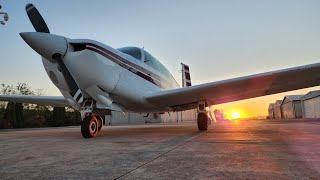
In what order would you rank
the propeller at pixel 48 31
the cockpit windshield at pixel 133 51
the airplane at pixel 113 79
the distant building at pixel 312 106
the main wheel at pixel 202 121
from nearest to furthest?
the airplane at pixel 113 79
the propeller at pixel 48 31
the cockpit windshield at pixel 133 51
the main wheel at pixel 202 121
the distant building at pixel 312 106

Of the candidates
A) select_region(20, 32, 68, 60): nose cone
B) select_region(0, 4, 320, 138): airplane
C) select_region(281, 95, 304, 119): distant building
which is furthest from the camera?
select_region(281, 95, 304, 119): distant building

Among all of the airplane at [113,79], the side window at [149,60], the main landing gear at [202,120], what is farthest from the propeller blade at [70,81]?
the main landing gear at [202,120]

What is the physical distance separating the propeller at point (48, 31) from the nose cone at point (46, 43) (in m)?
0.32

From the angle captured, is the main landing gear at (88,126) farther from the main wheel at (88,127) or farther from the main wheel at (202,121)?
the main wheel at (202,121)

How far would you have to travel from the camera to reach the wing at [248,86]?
6543 millimetres

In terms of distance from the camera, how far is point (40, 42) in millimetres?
5762

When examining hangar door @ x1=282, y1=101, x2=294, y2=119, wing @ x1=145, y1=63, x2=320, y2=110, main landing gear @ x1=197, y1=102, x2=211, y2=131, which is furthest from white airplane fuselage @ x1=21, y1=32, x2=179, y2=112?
hangar door @ x1=282, y1=101, x2=294, y2=119

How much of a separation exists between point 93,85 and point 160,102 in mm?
2408

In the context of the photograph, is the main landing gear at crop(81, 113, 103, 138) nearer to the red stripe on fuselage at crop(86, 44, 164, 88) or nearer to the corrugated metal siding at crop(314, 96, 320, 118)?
the red stripe on fuselage at crop(86, 44, 164, 88)

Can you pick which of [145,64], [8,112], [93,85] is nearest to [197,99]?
[145,64]

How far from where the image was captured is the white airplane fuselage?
6039 mm

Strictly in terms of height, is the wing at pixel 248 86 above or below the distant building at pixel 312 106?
below

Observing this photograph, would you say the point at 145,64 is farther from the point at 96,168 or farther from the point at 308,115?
the point at 308,115

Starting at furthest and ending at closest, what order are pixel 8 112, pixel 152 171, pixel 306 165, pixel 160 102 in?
pixel 8 112, pixel 160 102, pixel 306 165, pixel 152 171
